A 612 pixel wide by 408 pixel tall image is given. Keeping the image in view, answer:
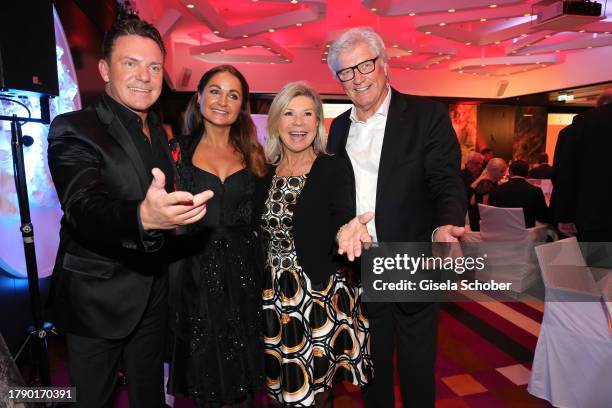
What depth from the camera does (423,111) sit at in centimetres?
190

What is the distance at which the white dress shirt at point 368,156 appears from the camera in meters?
1.90

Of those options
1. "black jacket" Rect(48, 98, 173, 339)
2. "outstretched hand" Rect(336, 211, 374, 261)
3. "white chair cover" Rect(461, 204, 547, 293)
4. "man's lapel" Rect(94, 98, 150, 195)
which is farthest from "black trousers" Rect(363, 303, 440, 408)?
"white chair cover" Rect(461, 204, 547, 293)

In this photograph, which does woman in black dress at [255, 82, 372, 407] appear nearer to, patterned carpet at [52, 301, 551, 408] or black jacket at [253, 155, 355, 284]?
black jacket at [253, 155, 355, 284]

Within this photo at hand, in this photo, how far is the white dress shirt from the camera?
6.22 feet

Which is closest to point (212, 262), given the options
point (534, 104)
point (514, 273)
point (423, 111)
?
point (423, 111)

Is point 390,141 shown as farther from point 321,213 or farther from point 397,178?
point 321,213

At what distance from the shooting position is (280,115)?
201cm

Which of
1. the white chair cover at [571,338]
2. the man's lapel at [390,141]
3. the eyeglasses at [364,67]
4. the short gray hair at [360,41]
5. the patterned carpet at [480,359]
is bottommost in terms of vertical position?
the patterned carpet at [480,359]

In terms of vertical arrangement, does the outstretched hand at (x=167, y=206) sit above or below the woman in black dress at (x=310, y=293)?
above

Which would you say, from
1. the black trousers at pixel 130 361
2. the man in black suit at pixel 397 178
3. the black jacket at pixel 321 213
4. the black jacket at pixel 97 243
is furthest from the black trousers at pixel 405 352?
the black jacket at pixel 97 243

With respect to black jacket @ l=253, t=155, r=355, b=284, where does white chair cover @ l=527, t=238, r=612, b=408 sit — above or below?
below

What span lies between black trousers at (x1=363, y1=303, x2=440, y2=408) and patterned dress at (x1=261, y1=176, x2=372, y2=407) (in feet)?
0.34

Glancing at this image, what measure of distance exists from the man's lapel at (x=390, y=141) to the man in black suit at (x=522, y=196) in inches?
121

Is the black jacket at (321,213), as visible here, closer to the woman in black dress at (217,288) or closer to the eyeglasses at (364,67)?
the woman in black dress at (217,288)
